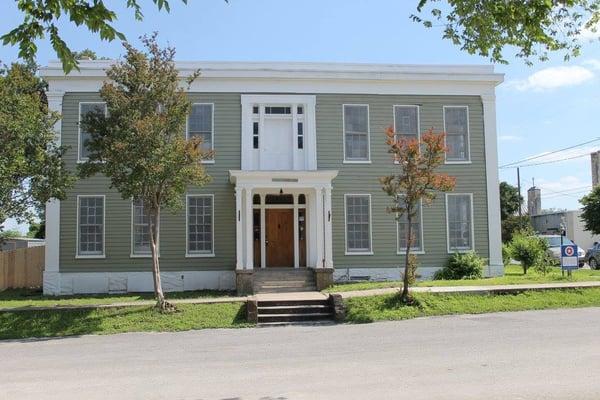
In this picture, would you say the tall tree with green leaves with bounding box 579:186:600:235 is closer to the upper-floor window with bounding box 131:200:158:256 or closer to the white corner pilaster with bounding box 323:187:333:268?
the white corner pilaster with bounding box 323:187:333:268

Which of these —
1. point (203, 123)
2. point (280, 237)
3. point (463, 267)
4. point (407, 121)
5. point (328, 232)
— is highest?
point (407, 121)

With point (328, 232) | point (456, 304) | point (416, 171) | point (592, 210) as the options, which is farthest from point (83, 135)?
point (592, 210)

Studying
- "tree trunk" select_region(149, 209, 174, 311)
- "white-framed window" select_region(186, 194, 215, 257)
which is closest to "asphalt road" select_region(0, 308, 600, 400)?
"tree trunk" select_region(149, 209, 174, 311)

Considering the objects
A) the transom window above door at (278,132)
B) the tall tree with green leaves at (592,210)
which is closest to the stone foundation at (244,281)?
the transom window above door at (278,132)

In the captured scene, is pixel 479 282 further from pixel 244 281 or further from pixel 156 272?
pixel 156 272

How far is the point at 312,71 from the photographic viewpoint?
21344mm

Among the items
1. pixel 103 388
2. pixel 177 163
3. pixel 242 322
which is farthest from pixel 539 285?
pixel 103 388

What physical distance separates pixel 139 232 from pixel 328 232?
6.56 m

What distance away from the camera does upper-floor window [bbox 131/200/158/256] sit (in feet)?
68.3

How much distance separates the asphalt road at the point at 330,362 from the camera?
7.80 meters

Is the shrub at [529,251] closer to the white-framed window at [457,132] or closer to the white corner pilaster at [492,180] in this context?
the white corner pilaster at [492,180]

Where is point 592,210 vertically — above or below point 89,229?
above

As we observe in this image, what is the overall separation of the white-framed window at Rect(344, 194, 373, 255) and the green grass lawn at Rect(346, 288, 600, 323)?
5289mm

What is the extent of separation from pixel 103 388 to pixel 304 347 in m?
4.26
